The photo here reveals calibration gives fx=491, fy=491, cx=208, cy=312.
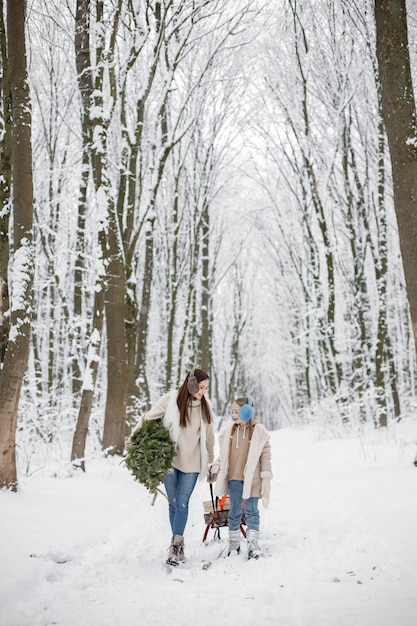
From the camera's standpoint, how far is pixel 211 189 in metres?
16.5

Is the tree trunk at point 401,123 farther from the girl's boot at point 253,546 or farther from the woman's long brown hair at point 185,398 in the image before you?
the girl's boot at point 253,546

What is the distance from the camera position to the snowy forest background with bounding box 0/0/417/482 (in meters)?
9.14

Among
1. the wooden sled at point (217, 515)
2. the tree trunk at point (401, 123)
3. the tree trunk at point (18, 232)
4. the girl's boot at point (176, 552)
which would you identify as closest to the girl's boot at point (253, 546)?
the wooden sled at point (217, 515)

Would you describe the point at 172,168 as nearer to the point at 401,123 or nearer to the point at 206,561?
the point at 401,123

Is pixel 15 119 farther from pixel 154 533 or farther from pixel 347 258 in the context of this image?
pixel 347 258

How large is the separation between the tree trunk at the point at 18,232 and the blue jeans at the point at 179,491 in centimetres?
221

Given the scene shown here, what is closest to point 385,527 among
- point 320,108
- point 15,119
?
point 15,119

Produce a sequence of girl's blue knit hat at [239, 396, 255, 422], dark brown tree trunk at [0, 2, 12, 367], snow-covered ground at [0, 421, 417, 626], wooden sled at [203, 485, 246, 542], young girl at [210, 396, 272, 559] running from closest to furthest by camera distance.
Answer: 1. snow-covered ground at [0, 421, 417, 626]
2. young girl at [210, 396, 272, 559]
3. girl's blue knit hat at [239, 396, 255, 422]
4. wooden sled at [203, 485, 246, 542]
5. dark brown tree trunk at [0, 2, 12, 367]

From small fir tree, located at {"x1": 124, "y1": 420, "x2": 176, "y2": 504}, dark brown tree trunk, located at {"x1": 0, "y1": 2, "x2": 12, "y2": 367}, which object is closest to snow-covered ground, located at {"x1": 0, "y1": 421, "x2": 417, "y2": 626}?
small fir tree, located at {"x1": 124, "y1": 420, "x2": 176, "y2": 504}

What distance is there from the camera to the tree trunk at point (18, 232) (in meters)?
5.91

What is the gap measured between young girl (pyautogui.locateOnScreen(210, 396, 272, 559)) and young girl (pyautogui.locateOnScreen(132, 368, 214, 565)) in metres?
0.20

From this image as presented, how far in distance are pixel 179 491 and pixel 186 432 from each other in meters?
0.56

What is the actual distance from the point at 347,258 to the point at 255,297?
38.3 feet

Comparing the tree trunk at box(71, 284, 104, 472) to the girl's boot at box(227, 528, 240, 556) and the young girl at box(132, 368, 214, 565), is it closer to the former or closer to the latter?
the young girl at box(132, 368, 214, 565)
